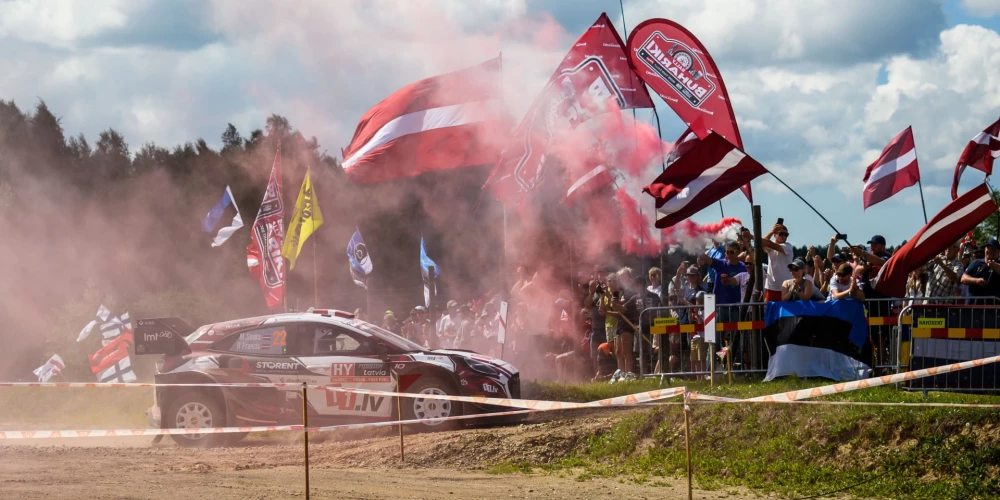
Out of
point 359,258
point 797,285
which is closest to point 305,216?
point 359,258

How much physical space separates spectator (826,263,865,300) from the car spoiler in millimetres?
8489

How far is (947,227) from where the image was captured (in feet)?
31.9

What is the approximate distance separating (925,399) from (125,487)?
7864 millimetres

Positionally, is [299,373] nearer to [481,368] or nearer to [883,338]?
[481,368]

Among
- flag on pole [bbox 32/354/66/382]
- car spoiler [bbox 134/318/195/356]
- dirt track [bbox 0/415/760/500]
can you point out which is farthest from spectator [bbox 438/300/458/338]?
flag on pole [bbox 32/354/66/382]

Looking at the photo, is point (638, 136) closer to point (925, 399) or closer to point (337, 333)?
point (337, 333)

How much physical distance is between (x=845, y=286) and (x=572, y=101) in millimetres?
7183

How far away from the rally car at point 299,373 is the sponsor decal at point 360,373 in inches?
0.5

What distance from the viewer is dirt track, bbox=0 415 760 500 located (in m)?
8.70

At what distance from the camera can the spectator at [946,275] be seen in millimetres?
12508

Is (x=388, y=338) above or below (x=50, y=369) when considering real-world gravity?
above

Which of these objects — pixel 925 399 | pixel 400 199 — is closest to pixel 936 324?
pixel 925 399

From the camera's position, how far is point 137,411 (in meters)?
19.2

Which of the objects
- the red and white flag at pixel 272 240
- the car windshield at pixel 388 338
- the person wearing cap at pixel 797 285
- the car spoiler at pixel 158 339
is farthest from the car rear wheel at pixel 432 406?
the red and white flag at pixel 272 240
